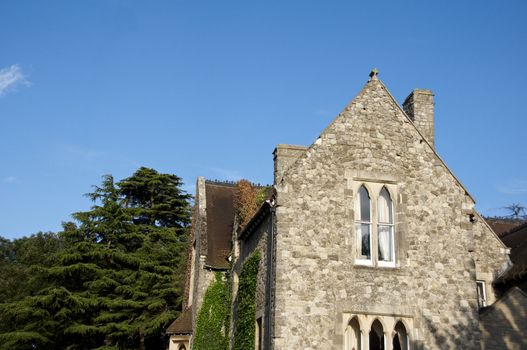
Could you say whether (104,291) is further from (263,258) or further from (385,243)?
(385,243)

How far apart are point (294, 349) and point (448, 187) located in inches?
264

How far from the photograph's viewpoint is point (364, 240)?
665 inches

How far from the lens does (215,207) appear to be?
94.8 ft

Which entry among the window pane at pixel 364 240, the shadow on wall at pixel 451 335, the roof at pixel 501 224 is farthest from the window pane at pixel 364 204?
the roof at pixel 501 224

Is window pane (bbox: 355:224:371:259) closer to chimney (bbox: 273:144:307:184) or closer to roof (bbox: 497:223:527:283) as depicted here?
chimney (bbox: 273:144:307:184)

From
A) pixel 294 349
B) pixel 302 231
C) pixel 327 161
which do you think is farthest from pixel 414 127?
pixel 294 349

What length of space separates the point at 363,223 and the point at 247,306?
5003mm

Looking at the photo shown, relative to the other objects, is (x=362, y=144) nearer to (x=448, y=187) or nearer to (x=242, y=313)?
(x=448, y=187)

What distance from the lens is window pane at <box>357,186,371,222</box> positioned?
1705 cm

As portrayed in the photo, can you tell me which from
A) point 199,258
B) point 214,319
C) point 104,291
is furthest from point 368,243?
point 104,291

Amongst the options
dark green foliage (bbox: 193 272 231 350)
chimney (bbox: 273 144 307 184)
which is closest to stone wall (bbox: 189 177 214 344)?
dark green foliage (bbox: 193 272 231 350)

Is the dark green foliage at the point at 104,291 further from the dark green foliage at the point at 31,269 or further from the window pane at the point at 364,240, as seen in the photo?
the window pane at the point at 364,240

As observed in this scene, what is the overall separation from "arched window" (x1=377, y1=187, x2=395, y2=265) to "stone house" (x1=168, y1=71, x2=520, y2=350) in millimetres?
29

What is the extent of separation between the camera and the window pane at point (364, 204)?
17.0 metres
